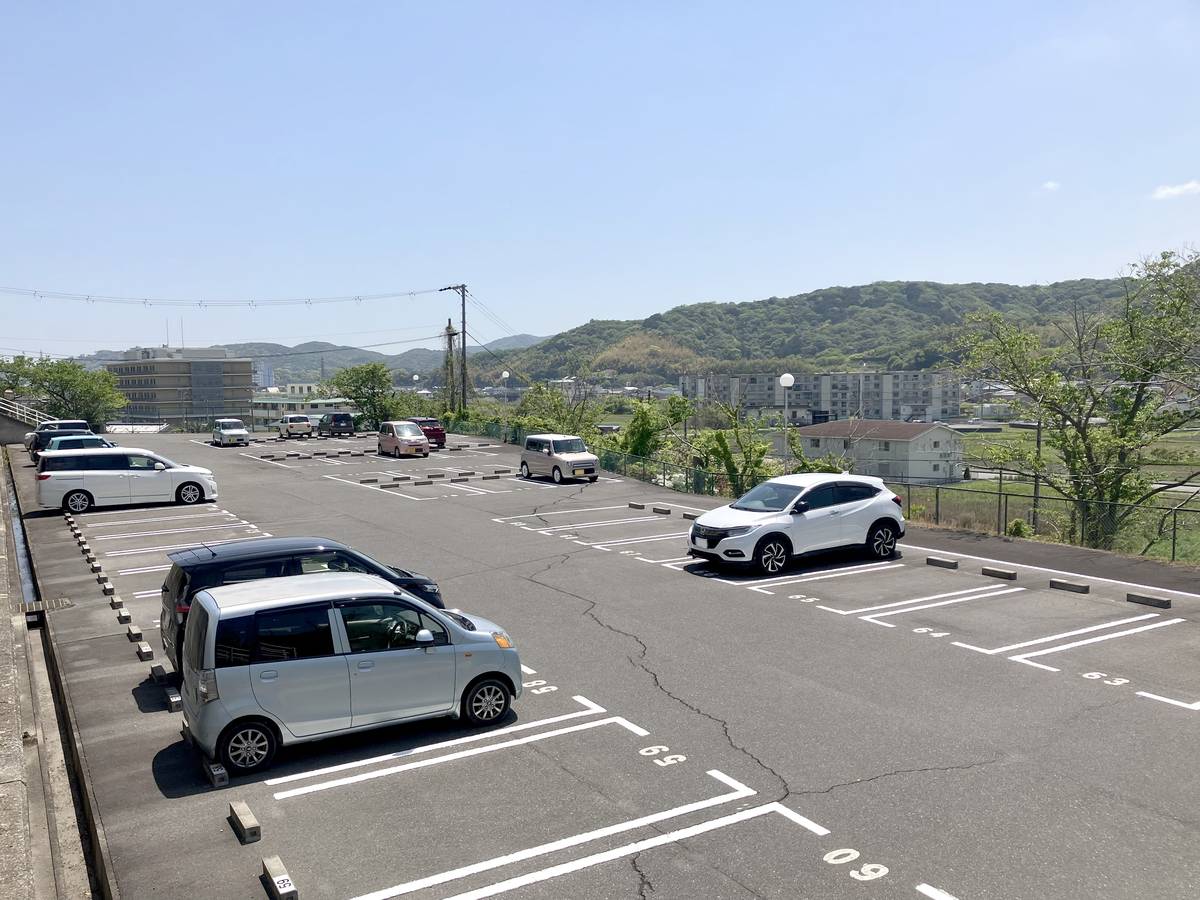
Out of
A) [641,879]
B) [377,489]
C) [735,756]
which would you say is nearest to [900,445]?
[377,489]

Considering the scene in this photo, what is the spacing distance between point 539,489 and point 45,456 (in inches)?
567

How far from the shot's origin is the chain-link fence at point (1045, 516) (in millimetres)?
20453

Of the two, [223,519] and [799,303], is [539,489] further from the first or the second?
[799,303]

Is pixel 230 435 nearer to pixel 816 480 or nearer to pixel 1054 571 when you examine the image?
pixel 816 480

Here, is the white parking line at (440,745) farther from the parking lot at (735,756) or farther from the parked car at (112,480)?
the parked car at (112,480)

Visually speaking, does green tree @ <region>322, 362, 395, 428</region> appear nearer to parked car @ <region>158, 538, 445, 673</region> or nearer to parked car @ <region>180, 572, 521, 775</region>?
parked car @ <region>158, 538, 445, 673</region>

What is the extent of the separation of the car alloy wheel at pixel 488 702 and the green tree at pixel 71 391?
225 feet

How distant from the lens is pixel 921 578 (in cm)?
1622

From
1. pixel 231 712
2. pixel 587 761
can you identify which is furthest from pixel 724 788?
pixel 231 712

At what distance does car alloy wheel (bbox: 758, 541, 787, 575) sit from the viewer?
16438mm

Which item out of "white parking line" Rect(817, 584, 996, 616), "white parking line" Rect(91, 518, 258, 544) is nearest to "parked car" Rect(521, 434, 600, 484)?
"white parking line" Rect(91, 518, 258, 544)

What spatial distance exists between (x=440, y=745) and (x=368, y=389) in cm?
6392

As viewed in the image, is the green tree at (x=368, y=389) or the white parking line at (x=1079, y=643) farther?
the green tree at (x=368, y=389)

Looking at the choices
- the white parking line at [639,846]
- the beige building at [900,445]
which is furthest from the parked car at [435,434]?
the white parking line at [639,846]
